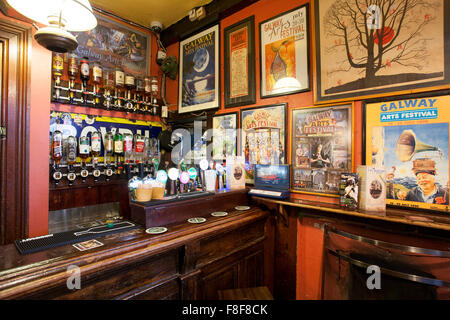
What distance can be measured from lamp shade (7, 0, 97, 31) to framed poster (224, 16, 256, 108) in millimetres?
1629

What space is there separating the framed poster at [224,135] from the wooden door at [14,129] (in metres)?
2.01

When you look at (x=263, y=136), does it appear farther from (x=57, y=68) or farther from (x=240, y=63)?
(x=57, y=68)

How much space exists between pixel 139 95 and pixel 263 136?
221 cm

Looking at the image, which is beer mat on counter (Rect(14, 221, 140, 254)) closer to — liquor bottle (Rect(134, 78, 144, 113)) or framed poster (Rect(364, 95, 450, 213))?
framed poster (Rect(364, 95, 450, 213))

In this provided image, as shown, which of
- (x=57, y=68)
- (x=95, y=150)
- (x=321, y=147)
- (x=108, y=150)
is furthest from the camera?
(x=108, y=150)

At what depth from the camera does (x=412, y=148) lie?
1.73 m

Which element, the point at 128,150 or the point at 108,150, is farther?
the point at 128,150

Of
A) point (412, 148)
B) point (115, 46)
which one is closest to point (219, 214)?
point (412, 148)

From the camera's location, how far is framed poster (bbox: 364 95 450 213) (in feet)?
5.30

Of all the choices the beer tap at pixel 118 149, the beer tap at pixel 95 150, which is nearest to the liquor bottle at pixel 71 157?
the beer tap at pixel 95 150

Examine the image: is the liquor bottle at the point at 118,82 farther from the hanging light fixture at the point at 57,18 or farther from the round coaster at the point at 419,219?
the round coaster at the point at 419,219

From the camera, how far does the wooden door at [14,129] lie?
216 centimetres

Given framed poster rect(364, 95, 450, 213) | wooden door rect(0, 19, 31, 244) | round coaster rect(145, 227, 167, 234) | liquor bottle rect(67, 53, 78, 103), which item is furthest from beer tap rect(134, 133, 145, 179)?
framed poster rect(364, 95, 450, 213)
